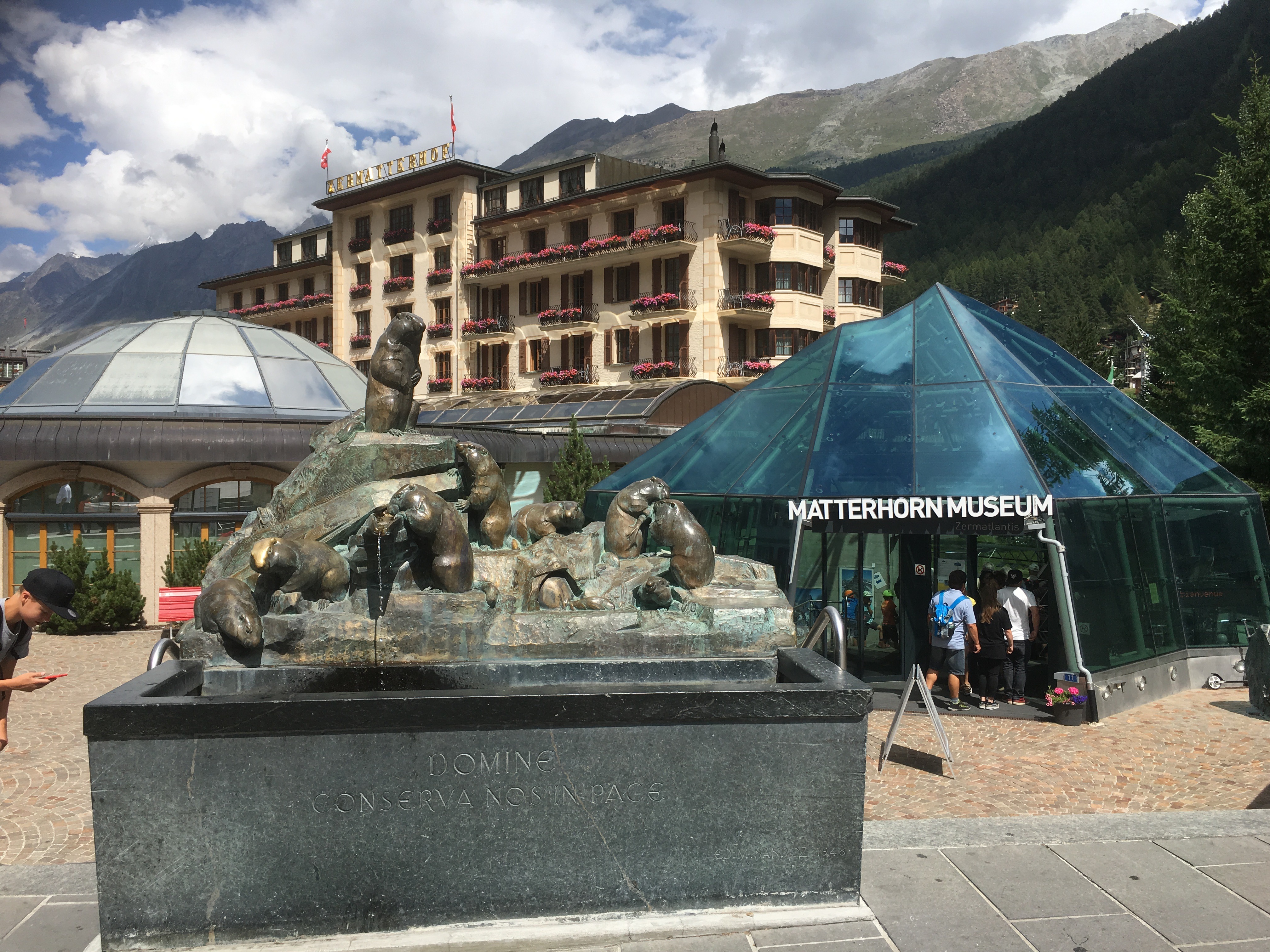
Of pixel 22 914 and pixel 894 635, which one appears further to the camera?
pixel 894 635

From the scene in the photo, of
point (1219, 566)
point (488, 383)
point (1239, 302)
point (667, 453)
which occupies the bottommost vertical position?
point (1219, 566)

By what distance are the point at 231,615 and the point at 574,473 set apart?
1680 cm

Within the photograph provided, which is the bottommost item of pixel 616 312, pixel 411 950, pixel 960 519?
pixel 411 950

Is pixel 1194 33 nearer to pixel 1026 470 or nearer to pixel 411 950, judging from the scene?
pixel 1026 470

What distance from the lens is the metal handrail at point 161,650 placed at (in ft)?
19.6

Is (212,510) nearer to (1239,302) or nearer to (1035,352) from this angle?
(1035,352)

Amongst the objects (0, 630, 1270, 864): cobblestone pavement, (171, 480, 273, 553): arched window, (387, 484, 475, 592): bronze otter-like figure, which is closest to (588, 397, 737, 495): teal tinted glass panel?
(0, 630, 1270, 864): cobblestone pavement

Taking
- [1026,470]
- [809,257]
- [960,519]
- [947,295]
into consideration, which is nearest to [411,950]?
[960,519]

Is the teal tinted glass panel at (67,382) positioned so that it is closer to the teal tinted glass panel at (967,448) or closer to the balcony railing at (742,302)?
the teal tinted glass panel at (967,448)

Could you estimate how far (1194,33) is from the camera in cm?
13800

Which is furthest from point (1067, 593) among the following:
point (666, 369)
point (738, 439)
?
point (666, 369)

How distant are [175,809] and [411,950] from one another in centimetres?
138

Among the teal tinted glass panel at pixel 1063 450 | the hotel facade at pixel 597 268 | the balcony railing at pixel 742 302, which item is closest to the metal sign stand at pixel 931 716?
the teal tinted glass panel at pixel 1063 450

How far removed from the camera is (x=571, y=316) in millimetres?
42094
